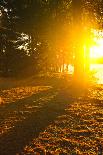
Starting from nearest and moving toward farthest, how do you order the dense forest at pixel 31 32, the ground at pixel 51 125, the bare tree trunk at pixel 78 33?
1. the ground at pixel 51 125
2. the bare tree trunk at pixel 78 33
3. the dense forest at pixel 31 32

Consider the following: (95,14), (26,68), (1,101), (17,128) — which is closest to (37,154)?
(17,128)

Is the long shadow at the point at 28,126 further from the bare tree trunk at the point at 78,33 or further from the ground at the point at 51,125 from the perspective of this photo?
the bare tree trunk at the point at 78,33

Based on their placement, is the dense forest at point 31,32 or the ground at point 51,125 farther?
the dense forest at point 31,32

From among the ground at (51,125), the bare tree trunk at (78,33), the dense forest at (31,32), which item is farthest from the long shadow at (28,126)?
the dense forest at (31,32)

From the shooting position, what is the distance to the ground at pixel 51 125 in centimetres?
880

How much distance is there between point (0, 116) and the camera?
12.6m

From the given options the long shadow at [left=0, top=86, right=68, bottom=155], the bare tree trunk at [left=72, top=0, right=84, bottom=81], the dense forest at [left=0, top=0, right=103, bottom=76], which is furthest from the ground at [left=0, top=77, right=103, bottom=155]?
the dense forest at [left=0, top=0, right=103, bottom=76]

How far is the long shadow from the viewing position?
889cm

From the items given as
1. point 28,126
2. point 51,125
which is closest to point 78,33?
point 51,125

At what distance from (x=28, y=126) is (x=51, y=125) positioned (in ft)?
2.75

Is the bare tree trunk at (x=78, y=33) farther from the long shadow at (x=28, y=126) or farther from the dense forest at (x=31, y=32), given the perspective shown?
the long shadow at (x=28, y=126)

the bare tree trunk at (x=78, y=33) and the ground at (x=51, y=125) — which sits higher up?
the bare tree trunk at (x=78, y=33)

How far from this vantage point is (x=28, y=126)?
11062 mm

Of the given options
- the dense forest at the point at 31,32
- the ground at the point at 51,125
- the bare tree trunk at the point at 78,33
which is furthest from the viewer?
the dense forest at the point at 31,32
